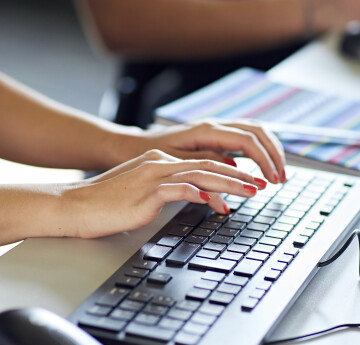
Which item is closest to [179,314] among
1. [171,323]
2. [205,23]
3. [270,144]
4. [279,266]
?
[171,323]

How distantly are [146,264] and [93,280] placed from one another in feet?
0.16

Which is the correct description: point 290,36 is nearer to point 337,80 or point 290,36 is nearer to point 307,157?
point 337,80

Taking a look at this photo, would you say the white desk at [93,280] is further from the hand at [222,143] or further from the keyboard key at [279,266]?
the hand at [222,143]

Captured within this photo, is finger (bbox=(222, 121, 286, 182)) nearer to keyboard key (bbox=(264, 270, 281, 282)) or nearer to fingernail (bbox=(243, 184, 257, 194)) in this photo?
fingernail (bbox=(243, 184, 257, 194))

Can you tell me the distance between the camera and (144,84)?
169 centimetres

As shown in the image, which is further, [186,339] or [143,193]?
[143,193]

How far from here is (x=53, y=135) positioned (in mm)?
1007

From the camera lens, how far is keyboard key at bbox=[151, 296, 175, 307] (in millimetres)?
590

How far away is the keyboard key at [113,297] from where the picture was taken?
0.60 metres

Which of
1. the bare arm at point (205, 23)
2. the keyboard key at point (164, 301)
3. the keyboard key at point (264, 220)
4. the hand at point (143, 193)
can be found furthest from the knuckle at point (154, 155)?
the bare arm at point (205, 23)

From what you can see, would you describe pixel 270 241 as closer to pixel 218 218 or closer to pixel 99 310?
pixel 218 218

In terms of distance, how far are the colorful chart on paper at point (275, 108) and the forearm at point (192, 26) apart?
0.45 m

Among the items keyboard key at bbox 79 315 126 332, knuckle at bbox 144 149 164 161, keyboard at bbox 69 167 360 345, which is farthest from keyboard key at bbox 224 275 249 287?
knuckle at bbox 144 149 164 161

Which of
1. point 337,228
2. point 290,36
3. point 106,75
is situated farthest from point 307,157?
point 106,75
